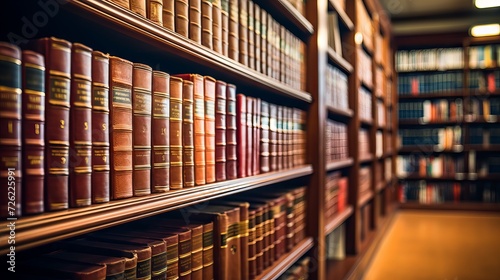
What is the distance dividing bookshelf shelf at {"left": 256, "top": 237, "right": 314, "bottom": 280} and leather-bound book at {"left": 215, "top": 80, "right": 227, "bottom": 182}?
1.35ft

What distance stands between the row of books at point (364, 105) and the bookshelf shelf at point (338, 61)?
333 mm

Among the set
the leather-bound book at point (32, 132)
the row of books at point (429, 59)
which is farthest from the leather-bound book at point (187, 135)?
the row of books at point (429, 59)

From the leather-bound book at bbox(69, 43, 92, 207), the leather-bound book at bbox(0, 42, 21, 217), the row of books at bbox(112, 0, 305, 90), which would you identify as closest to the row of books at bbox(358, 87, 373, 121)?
the row of books at bbox(112, 0, 305, 90)

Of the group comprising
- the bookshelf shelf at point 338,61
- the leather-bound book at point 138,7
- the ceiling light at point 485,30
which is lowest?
the leather-bound book at point 138,7

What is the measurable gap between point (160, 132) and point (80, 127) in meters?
0.22

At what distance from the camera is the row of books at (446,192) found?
195 inches

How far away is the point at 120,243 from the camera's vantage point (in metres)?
0.88

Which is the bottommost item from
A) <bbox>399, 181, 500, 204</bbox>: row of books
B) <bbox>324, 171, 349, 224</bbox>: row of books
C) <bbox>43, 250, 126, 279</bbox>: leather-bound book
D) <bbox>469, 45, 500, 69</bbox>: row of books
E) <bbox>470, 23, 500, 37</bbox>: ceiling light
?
<bbox>399, 181, 500, 204</bbox>: row of books

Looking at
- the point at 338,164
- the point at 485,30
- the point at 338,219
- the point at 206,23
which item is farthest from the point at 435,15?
the point at 206,23

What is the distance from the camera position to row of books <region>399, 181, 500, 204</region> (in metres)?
4.95

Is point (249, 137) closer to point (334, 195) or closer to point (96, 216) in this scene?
point (96, 216)

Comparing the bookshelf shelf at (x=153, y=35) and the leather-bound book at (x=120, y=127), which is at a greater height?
the bookshelf shelf at (x=153, y=35)

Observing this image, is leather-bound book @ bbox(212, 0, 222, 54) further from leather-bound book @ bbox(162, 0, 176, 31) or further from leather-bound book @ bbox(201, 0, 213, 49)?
leather-bound book @ bbox(162, 0, 176, 31)

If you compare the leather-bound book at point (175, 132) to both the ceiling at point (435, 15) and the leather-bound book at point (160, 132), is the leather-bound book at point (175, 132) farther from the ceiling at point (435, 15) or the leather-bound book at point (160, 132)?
the ceiling at point (435, 15)
